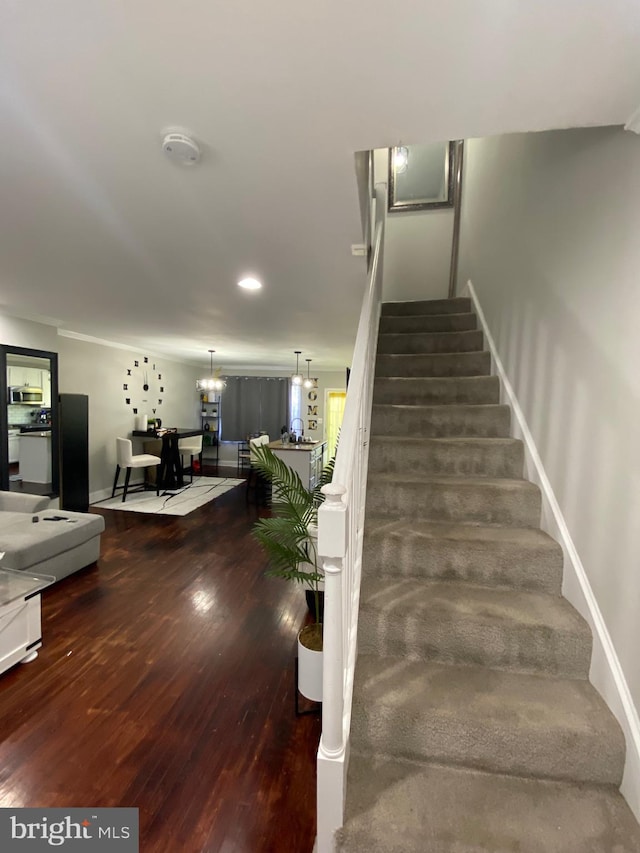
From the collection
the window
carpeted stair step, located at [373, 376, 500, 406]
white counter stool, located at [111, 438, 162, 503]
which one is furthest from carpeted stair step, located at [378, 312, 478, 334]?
the window

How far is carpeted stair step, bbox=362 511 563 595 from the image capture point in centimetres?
154

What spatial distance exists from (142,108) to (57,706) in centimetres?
252

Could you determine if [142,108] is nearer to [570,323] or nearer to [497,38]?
[497,38]

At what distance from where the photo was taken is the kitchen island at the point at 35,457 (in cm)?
380

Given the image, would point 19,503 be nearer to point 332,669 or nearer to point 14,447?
point 14,447

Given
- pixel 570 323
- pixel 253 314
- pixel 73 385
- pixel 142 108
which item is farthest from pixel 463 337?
pixel 73 385

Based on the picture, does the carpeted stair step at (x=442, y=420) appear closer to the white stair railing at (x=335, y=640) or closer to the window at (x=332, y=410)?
the white stair railing at (x=335, y=640)

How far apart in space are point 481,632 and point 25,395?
15.2ft

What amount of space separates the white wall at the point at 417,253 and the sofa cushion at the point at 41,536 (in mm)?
4011

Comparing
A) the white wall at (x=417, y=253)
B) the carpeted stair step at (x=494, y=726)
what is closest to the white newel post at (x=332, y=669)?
the carpeted stair step at (x=494, y=726)

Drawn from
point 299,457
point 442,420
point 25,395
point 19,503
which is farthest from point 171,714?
point 299,457

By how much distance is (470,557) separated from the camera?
158cm

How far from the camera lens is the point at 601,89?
95 cm

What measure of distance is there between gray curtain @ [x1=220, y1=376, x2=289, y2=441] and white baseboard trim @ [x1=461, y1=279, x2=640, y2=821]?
670cm
